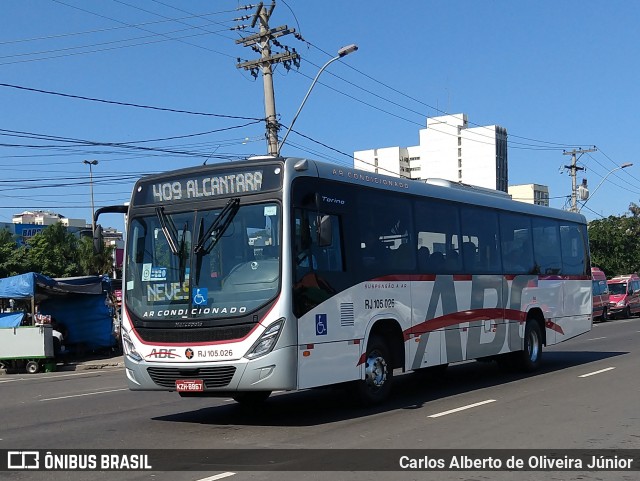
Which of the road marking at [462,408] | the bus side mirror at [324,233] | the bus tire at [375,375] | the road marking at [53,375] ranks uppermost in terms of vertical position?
the bus side mirror at [324,233]

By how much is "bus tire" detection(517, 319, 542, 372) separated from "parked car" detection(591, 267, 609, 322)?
25.7 meters

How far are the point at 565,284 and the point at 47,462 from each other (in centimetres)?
1286

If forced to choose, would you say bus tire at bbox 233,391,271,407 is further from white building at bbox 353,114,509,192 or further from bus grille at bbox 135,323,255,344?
white building at bbox 353,114,509,192

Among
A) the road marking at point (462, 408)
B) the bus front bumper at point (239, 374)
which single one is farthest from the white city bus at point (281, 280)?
the road marking at point (462, 408)

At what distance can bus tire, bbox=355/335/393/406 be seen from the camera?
35.6 feet

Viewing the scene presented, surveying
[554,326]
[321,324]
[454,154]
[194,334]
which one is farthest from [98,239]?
[454,154]

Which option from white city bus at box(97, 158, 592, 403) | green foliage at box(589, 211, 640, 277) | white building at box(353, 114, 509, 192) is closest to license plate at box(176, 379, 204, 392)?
white city bus at box(97, 158, 592, 403)

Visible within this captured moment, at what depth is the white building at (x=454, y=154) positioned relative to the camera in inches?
3135

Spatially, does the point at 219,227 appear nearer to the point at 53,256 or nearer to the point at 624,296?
the point at 624,296

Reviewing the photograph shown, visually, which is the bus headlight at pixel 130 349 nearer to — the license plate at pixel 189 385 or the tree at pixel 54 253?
the license plate at pixel 189 385

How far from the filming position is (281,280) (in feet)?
A: 30.8

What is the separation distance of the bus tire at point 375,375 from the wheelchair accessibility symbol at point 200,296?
2.57m

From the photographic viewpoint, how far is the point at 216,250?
9727 millimetres

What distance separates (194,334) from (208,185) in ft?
6.61
